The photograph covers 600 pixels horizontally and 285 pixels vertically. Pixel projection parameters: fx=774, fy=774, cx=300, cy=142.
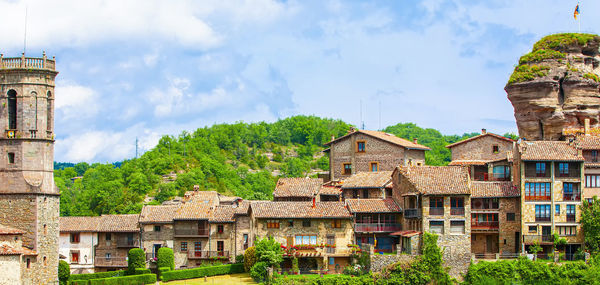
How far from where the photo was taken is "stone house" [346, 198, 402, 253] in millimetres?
70375

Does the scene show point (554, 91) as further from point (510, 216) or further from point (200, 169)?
point (200, 169)

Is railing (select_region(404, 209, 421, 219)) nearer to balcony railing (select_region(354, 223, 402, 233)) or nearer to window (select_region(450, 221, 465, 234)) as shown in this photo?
Result: balcony railing (select_region(354, 223, 402, 233))

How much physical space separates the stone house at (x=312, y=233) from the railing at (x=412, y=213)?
5.06m

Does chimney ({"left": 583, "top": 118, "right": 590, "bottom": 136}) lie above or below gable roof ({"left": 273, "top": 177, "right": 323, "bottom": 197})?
above

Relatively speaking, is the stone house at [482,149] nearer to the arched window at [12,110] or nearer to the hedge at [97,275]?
the hedge at [97,275]

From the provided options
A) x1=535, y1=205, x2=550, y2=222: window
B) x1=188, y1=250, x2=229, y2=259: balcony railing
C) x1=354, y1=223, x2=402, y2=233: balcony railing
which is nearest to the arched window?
x1=188, y1=250, x2=229, y2=259: balcony railing

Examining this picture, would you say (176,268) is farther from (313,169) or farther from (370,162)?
(313,169)

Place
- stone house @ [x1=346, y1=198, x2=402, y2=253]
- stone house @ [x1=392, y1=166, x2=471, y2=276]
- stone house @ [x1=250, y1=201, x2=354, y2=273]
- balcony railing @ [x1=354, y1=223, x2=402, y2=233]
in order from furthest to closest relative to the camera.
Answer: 1. stone house @ [x1=346, y1=198, x2=402, y2=253]
2. balcony railing @ [x1=354, y1=223, x2=402, y2=233]
3. stone house @ [x1=250, y1=201, x2=354, y2=273]
4. stone house @ [x1=392, y1=166, x2=471, y2=276]

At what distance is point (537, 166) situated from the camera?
68188 millimetres

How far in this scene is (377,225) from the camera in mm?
70500

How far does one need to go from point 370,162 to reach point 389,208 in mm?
17663

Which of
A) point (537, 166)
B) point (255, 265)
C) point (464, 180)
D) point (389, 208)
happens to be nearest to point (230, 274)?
point (255, 265)

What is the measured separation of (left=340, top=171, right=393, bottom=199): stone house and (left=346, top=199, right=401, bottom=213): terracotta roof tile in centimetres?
308

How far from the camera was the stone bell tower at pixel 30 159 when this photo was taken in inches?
2398
